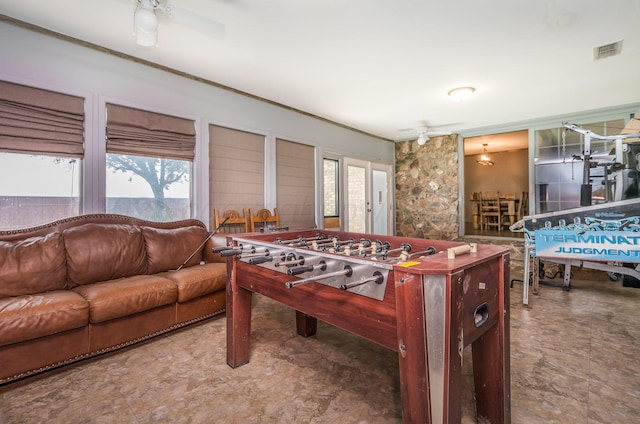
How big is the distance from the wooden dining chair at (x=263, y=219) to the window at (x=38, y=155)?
5.64ft

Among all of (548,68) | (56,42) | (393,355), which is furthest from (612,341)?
(56,42)

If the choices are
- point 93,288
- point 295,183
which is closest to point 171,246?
point 93,288

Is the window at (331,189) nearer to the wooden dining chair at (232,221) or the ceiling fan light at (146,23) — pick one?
the wooden dining chair at (232,221)

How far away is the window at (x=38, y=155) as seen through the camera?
234 centimetres

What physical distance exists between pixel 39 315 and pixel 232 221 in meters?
2.00

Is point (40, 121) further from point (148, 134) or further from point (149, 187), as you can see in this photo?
point (149, 187)

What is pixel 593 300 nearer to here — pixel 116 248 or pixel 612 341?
pixel 612 341

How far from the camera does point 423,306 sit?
3.21ft

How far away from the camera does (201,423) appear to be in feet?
4.73

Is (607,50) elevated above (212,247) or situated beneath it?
elevated above

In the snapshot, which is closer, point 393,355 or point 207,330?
point 393,355

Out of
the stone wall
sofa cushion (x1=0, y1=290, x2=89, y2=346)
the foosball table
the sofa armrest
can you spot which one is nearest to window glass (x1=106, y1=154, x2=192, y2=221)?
the sofa armrest

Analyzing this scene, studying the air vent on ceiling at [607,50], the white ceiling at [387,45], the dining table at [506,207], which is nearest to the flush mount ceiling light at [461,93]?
the white ceiling at [387,45]

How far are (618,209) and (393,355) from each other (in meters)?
2.60
